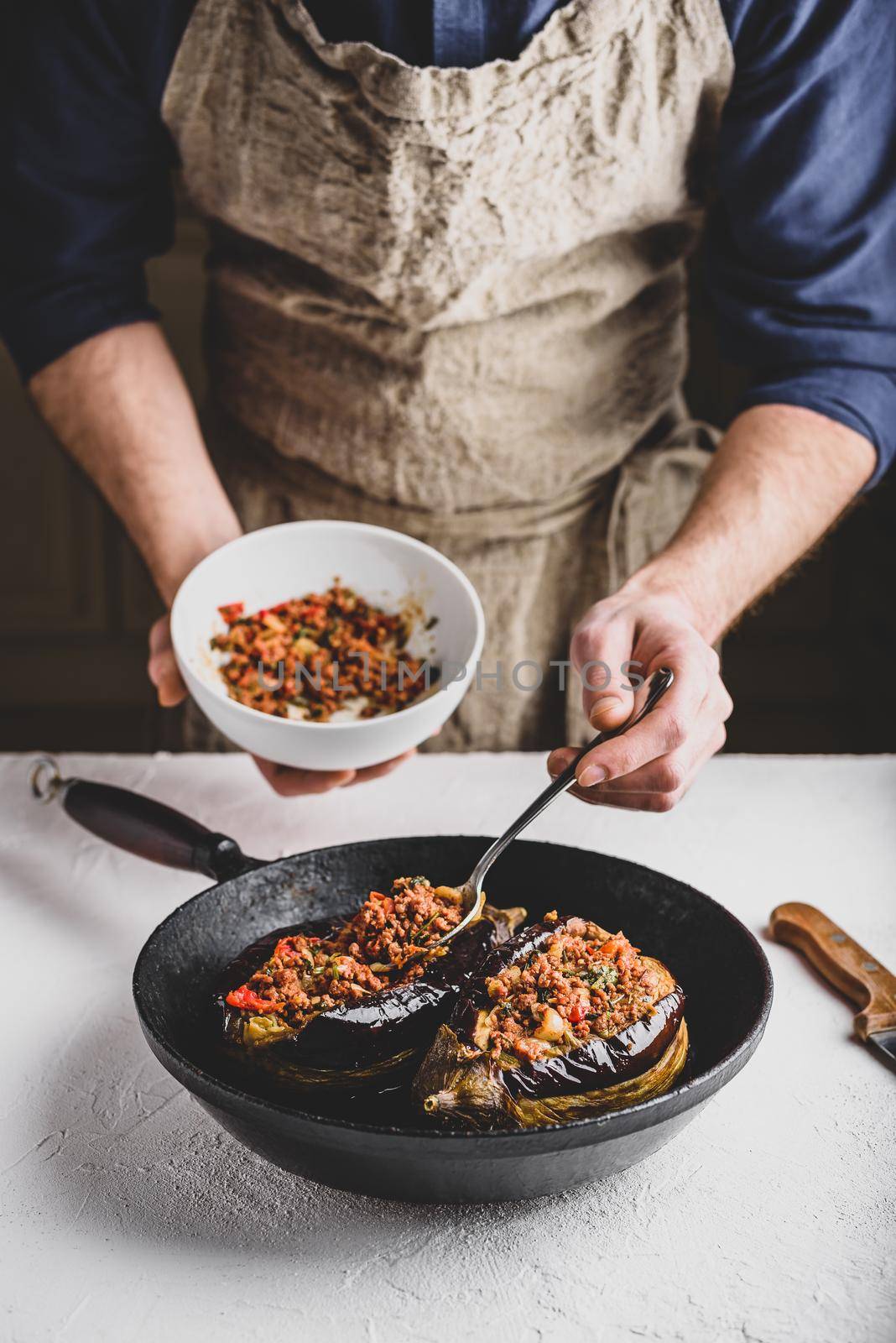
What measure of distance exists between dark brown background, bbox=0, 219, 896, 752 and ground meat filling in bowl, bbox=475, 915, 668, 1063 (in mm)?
2378

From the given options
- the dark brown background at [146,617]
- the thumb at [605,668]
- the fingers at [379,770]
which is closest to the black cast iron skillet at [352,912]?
the thumb at [605,668]

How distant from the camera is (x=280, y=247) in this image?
4.87ft

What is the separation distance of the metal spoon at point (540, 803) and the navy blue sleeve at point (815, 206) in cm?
54

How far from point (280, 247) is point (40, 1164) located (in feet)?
3.49

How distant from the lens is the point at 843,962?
3.41 feet

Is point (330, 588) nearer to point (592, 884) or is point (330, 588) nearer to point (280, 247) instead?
point (280, 247)

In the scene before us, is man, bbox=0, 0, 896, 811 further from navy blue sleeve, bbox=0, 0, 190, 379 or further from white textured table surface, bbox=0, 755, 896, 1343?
white textured table surface, bbox=0, 755, 896, 1343

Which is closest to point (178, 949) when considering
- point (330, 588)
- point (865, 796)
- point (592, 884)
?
point (592, 884)

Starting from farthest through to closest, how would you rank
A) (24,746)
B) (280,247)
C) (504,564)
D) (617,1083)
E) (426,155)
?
(24,746), (504,564), (280,247), (426,155), (617,1083)

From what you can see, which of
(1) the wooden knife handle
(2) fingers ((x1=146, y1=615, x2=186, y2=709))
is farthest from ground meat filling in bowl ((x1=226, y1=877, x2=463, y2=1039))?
(2) fingers ((x1=146, y1=615, x2=186, y2=709))

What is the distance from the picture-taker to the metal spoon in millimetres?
1010

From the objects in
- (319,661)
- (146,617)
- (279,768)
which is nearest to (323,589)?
(319,661)

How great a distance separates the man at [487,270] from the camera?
130cm

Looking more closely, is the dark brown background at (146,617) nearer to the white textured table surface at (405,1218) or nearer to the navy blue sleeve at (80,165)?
the navy blue sleeve at (80,165)
